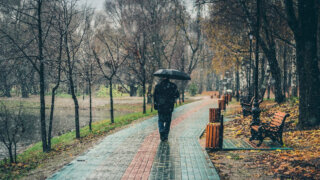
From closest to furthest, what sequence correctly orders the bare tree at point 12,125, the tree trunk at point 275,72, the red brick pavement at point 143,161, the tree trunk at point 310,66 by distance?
the red brick pavement at point 143,161 → the bare tree at point 12,125 → the tree trunk at point 310,66 → the tree trunk at point 275,72

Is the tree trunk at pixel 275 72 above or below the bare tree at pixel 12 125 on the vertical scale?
above

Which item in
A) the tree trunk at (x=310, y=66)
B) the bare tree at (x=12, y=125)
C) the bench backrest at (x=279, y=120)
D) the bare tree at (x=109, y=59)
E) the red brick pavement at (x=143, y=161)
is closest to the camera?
the red brick pavement at (x=143, y=161)

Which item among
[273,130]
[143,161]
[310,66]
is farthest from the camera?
[310,66]

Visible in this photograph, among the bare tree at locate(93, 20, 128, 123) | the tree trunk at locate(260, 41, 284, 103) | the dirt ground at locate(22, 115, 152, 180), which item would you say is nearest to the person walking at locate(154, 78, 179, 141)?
the dirt ground at locate(22, 115, 152, 180)

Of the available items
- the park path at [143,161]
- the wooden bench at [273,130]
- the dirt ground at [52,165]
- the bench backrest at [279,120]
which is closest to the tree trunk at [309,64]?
the bench backrest at [279,120]

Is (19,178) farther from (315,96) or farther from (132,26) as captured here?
(132,26)

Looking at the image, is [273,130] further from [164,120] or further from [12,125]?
[12,125]

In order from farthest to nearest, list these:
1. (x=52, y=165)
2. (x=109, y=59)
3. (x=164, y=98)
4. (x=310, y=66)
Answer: (x=109, y=59)
(x=310, y=66)
(x=164, y=98)
(x=52, y=165)

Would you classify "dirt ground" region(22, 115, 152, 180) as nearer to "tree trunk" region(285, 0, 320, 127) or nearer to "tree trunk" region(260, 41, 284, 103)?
"tree trunk" region(285, 0, 320, 127)

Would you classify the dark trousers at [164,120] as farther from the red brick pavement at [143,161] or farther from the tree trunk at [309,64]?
the tree trunk at [309,64]

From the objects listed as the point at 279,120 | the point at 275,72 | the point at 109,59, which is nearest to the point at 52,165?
the point at 279,120

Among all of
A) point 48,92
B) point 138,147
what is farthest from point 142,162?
point 48,92

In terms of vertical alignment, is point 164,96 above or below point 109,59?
below

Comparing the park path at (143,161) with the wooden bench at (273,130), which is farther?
the wooden bench at (273,130)
